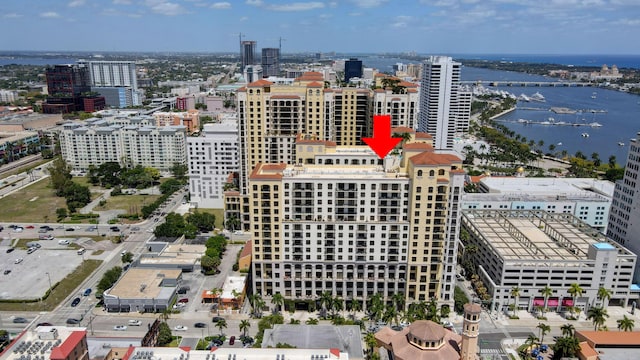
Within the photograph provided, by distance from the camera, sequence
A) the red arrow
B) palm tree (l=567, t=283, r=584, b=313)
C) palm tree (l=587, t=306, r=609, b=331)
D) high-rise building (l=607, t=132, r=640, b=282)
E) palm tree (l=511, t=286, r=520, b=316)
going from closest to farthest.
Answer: palm tree (l=587, t=306, r=609, b=331) < palm tree (l=567, t=283, r=584, b=313) < palm tree (l=511, t=286, r=520, b=316) < high-rise building (l=607, t=132, r=640, b=282) < the red arrow

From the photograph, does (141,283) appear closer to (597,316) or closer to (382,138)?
(382,138)

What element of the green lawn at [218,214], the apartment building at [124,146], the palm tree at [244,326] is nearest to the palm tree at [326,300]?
the palm tree at [244,326]

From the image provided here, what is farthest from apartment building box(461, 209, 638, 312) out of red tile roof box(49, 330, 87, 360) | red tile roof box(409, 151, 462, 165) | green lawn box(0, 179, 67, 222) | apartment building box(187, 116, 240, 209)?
green lawn box(0, 179, 67, 222)

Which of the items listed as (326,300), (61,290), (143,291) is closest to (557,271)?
(326,300)

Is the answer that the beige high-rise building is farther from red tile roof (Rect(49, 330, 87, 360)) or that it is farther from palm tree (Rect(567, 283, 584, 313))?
red tile roof (Rect(49, 330, 87, 360))

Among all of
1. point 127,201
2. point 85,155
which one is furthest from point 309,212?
point 85,155
